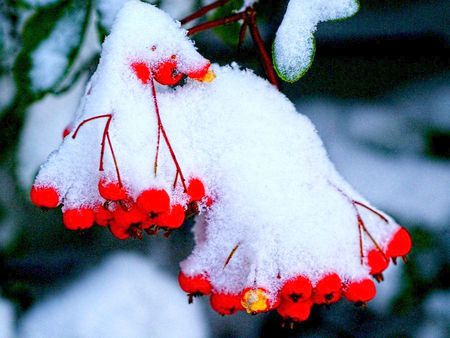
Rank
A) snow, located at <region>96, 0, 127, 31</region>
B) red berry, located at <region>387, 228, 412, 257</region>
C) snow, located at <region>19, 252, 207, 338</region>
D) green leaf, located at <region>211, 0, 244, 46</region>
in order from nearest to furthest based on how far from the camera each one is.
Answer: red berry, located at <region>387, 228, 412, 257</region>
snow, located at <region>96, 0, 127, 31</region>
green leaf, located at <region>211, 0, 244, 46</region>
snow, located at <region>19, 252, 207, 338</region>

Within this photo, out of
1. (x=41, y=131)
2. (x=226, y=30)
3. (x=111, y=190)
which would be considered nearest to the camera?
(x=111, y=190)

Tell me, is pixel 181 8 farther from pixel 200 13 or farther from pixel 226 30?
pixel 200 13

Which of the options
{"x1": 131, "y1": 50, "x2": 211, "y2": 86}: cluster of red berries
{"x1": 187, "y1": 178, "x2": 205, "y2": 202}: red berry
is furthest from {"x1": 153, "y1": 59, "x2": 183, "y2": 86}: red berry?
{"x1": 187, "y1": 178, "x2": 205, "y2": 202}: red berry

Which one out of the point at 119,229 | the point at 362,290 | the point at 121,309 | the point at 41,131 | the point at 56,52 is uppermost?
the point at 56,52

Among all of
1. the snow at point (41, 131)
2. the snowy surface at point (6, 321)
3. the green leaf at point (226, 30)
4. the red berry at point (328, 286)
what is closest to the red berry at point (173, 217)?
the red berry at point (328, 286)

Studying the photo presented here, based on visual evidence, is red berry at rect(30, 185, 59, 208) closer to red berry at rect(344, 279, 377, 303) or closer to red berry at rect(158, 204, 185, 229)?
red berry at rect(158, 204, 185, 229)

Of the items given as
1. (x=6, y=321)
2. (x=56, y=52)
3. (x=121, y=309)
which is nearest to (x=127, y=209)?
(x=56, y=52)
